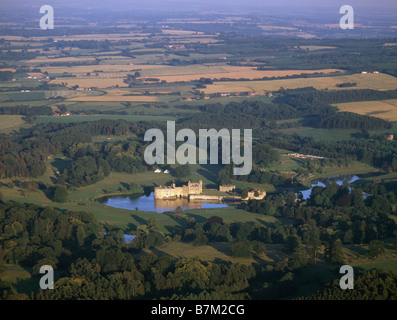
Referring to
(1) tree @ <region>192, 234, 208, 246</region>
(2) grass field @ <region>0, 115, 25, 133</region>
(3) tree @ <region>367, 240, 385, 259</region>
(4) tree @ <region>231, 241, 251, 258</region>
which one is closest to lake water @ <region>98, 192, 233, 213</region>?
(1) tree @ <region>192, 234, 208, 246</region>

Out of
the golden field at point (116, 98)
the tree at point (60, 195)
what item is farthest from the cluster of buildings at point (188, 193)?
the golden field at point (116, 98)

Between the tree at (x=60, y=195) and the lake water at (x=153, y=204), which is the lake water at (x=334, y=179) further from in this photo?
the tree at (x=60, y=195)

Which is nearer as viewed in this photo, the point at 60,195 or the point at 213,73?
the point at 60,195

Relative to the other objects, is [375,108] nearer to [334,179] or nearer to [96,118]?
[334,179]

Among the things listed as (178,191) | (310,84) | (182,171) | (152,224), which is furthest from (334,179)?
(310,84)

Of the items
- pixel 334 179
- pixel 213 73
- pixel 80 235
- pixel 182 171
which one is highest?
pixel 213 73

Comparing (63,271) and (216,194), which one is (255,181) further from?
(63,271)
